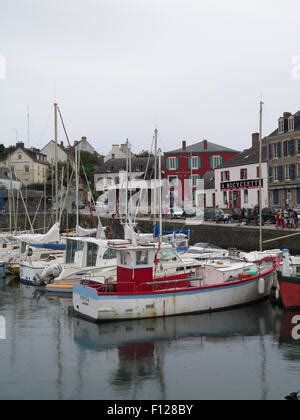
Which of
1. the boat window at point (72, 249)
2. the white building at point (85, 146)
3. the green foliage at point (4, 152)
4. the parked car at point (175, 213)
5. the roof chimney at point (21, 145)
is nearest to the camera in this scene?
the boat window at point (72, 249)

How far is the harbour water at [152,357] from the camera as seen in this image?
15.0m

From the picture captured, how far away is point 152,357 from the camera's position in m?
18.2

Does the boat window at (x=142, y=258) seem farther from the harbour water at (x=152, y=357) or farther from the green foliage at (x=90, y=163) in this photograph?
the green foliage at (x=90, y=163)

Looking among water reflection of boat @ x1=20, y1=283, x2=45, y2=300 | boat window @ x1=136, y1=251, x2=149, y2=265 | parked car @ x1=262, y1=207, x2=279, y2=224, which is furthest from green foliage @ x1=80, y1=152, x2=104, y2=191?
boat window @ x1=136, y1=251, x2=149, y2=265

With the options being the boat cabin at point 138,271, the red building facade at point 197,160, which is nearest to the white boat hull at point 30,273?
the boat cabin at point 138,271

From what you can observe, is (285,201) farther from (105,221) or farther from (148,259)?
(148,259)

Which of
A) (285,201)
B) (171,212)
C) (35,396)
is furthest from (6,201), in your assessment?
(35,396)

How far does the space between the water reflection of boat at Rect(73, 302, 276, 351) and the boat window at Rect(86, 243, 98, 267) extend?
5.94 meters

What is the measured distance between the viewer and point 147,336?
20.5m

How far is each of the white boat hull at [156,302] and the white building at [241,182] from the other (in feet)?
116

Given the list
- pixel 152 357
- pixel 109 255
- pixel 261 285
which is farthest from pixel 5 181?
pixel 152 357

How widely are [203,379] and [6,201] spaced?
6666 centimetres

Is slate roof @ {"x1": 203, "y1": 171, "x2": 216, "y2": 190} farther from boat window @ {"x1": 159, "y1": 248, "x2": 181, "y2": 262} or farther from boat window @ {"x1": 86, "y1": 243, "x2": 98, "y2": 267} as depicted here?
boat window @ {"x1": 159, "y1": 248, "x2": 181, "y2": 262}
